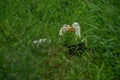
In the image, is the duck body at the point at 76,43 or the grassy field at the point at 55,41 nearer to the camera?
the grassy field at the point at 55,41

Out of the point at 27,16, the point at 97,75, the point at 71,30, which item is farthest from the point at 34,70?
the point at 27,16

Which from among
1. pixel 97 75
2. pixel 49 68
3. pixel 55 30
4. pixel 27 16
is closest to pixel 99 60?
pixel 97 75

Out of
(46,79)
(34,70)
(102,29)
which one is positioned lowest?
(46,79)

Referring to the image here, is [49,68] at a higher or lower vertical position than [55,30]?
lower

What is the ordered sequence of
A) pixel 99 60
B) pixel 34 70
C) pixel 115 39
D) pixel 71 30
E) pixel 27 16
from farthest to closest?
pixel 27 16 → pixel 71 30 → pixel 99 60 → pixel 115 39 → pixel 34 70

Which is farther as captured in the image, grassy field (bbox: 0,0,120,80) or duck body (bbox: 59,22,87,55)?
duck body (bbox: 59,22,87,55)

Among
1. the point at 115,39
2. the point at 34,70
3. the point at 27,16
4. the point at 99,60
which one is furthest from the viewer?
the point at 27,16

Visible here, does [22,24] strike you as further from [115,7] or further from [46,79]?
[115,7]

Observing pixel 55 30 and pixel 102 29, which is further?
pixel 55 30
